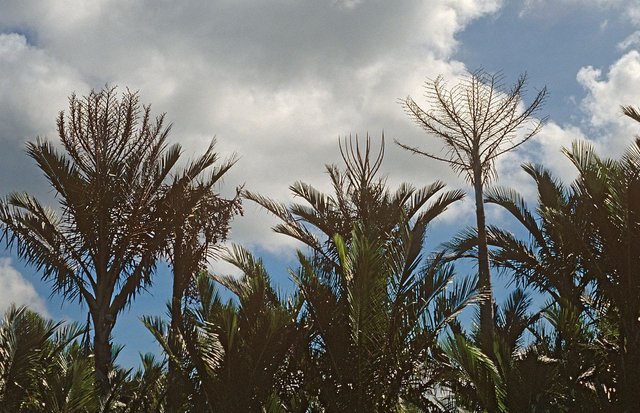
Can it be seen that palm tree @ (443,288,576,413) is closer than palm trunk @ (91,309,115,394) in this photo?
Yes

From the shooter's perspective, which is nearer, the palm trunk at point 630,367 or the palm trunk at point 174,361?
the palm trunk at point 630,367

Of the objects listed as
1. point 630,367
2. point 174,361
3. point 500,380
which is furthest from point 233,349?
point 630,367

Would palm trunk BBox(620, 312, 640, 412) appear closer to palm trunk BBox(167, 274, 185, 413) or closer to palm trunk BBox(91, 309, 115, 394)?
palm trunk BBox(167, 274, 185, 413)

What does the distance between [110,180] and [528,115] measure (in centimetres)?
668

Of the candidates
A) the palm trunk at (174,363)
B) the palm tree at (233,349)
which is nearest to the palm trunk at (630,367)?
the palm tree at (233,349)

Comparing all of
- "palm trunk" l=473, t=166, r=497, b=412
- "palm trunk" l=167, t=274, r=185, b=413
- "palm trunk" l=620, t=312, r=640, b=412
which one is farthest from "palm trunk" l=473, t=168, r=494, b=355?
"palm trunk" l=167, t=274, r=185, b=413

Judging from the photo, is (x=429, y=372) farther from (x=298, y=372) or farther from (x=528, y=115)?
(x=528, y=115)

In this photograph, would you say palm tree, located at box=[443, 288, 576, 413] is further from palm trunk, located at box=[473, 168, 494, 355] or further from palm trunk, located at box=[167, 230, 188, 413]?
palm trunk, located at box=[167, 230, 188, 413]

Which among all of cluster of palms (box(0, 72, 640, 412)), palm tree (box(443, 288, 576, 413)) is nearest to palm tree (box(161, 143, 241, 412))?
cluster of palms (box(0, 72, 640, 412))

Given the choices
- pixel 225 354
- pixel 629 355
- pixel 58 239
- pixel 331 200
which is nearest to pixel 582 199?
pixel 629 355

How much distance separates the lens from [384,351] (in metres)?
9.70

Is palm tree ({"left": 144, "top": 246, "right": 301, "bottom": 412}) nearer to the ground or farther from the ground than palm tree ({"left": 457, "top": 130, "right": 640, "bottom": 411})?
nearer to the ground

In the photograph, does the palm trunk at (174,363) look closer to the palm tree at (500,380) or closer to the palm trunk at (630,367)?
the palm tree at (500,380)

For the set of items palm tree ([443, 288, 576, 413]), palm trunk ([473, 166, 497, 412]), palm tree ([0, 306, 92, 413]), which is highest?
palm trunk ([473, 166, 497, 412])
